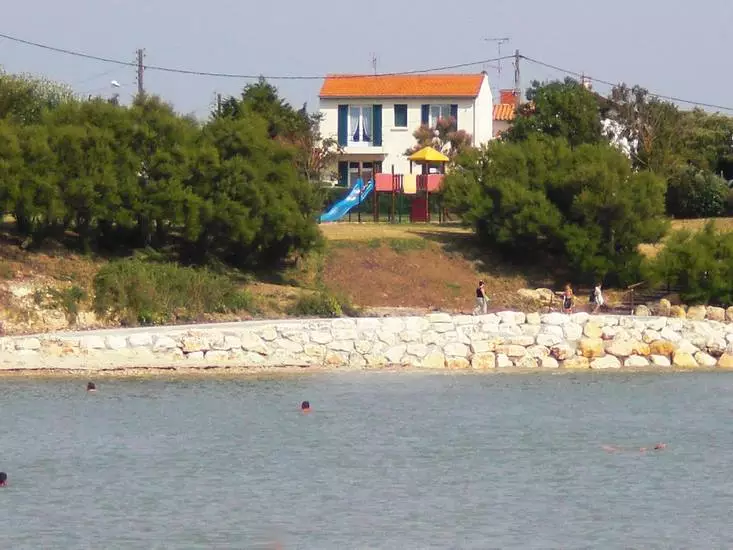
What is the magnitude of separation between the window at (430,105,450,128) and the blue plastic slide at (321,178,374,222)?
66.4 ft

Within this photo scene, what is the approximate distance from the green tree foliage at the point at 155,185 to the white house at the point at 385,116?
32130 mm

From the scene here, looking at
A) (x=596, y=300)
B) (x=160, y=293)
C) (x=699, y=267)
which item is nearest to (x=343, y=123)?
(x=699, y=267)

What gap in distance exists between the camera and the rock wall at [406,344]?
114ft

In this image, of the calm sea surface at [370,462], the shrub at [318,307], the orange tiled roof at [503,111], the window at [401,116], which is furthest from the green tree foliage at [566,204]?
the orange tiled roof at [503,111]

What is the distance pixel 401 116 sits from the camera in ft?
261

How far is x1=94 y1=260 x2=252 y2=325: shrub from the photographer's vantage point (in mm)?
39969

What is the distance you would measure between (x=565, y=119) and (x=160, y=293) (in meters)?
25.9

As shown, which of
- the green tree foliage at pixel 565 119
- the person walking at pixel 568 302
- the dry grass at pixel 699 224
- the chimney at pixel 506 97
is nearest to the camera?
the person walking at pixel 568 302

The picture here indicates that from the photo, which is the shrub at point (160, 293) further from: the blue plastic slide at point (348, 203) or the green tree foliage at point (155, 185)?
the blue plastic slide at point (348, 203)

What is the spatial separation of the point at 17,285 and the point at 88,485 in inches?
709

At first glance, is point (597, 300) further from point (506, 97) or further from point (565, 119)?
point (506, 97)

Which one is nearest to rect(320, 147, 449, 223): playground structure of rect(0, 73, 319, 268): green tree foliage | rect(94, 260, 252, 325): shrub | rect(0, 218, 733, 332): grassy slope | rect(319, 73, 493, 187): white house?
rect(0, 218, 733, 332): grassy slope

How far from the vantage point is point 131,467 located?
80.4ft

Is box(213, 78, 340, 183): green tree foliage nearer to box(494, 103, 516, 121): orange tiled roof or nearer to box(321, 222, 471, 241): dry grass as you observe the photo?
box(321, 222, 471, 241): dry grass
